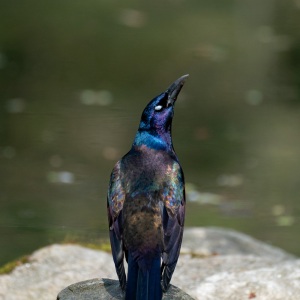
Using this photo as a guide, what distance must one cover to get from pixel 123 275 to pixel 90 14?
860 centimetres

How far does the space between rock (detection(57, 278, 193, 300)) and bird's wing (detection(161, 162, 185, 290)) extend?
0.97ft

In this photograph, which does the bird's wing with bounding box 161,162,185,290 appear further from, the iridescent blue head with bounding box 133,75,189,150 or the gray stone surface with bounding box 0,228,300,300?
the gray stone surface with bounding box 0,228,300,300

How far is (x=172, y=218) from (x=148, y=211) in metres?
0.12

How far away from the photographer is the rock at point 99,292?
4379 millimetres

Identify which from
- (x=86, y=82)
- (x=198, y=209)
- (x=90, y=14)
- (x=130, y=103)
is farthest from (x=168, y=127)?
(x=90, y=14)

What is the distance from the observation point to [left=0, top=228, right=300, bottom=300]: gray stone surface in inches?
198

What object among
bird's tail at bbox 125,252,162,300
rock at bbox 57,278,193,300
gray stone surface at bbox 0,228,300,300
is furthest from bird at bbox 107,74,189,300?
gray stone surface at bbox 0,228,300,300

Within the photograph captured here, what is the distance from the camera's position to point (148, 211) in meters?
4.17

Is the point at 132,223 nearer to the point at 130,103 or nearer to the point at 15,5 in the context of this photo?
the point at 130,103

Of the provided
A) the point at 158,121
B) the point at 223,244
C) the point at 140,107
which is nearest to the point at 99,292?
the point at 158,121

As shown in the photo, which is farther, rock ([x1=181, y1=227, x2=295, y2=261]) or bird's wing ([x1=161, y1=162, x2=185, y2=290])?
rock ([x1=181, y1=227, x2=295, y2=261])

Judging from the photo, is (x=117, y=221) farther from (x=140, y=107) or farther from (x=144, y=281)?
(x=140, y=107)

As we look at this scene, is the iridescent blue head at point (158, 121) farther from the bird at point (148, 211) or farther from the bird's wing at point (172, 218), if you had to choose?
the bird's wing at point (172, 218)

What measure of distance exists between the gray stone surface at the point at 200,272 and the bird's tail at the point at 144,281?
3.29 ft
